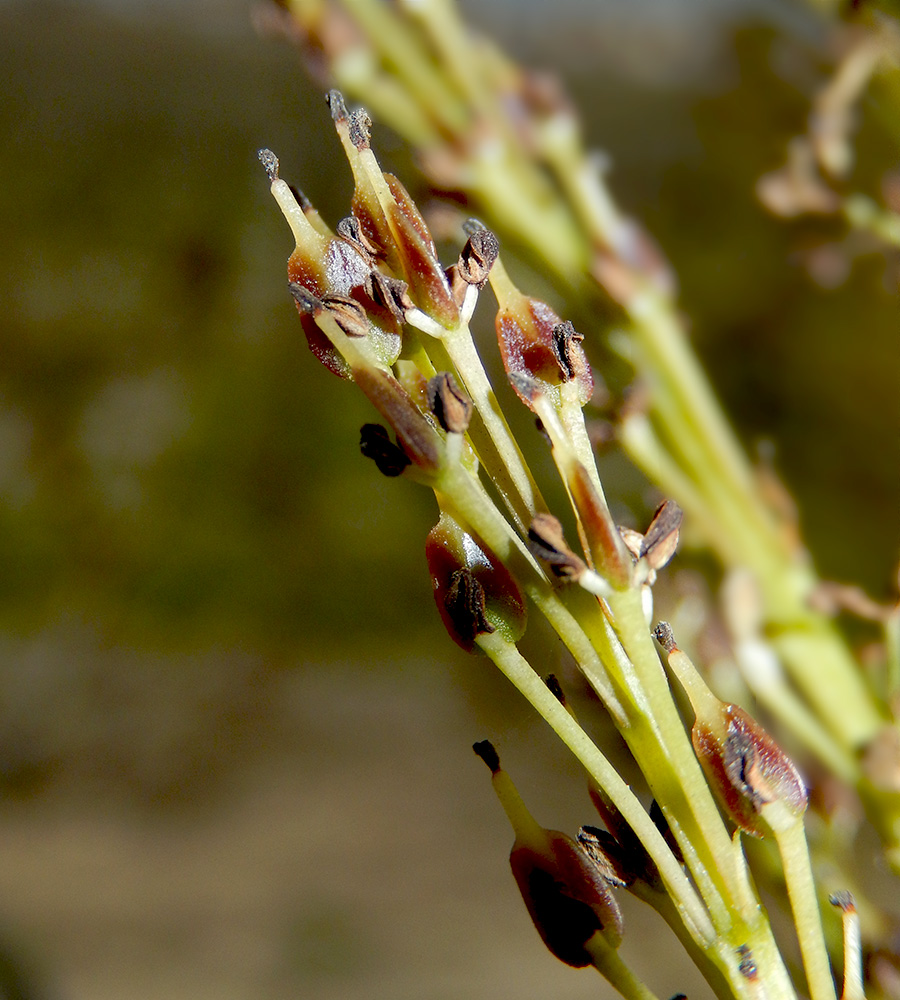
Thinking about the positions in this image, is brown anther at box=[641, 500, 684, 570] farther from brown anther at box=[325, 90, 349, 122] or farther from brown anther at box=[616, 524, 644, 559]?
brown anther at box=[325, 90, 349, 122]

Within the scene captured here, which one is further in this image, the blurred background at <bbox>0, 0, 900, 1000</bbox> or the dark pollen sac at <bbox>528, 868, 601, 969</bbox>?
the blurred background at <bbox>0, 0, 900, 1000</bbox>

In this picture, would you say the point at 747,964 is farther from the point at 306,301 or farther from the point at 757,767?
the point at 306,301

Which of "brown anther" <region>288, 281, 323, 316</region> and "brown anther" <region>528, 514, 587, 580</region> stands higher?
"brown anther" <region>288, 281, 323, 316</region>

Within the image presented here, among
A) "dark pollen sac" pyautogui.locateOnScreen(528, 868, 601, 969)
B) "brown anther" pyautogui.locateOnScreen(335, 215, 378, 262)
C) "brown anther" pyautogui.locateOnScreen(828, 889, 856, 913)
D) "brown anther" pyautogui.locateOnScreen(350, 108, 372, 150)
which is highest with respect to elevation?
"brown anther" pyautogui.locateOnScreen(350, 108, 372, 150)

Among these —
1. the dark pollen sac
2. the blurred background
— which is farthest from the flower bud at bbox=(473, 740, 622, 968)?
the blurred background

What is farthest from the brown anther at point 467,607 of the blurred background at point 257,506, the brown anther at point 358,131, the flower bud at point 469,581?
the blurred background at point 257,506

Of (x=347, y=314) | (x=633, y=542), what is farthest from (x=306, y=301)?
(x=633, y=542)
